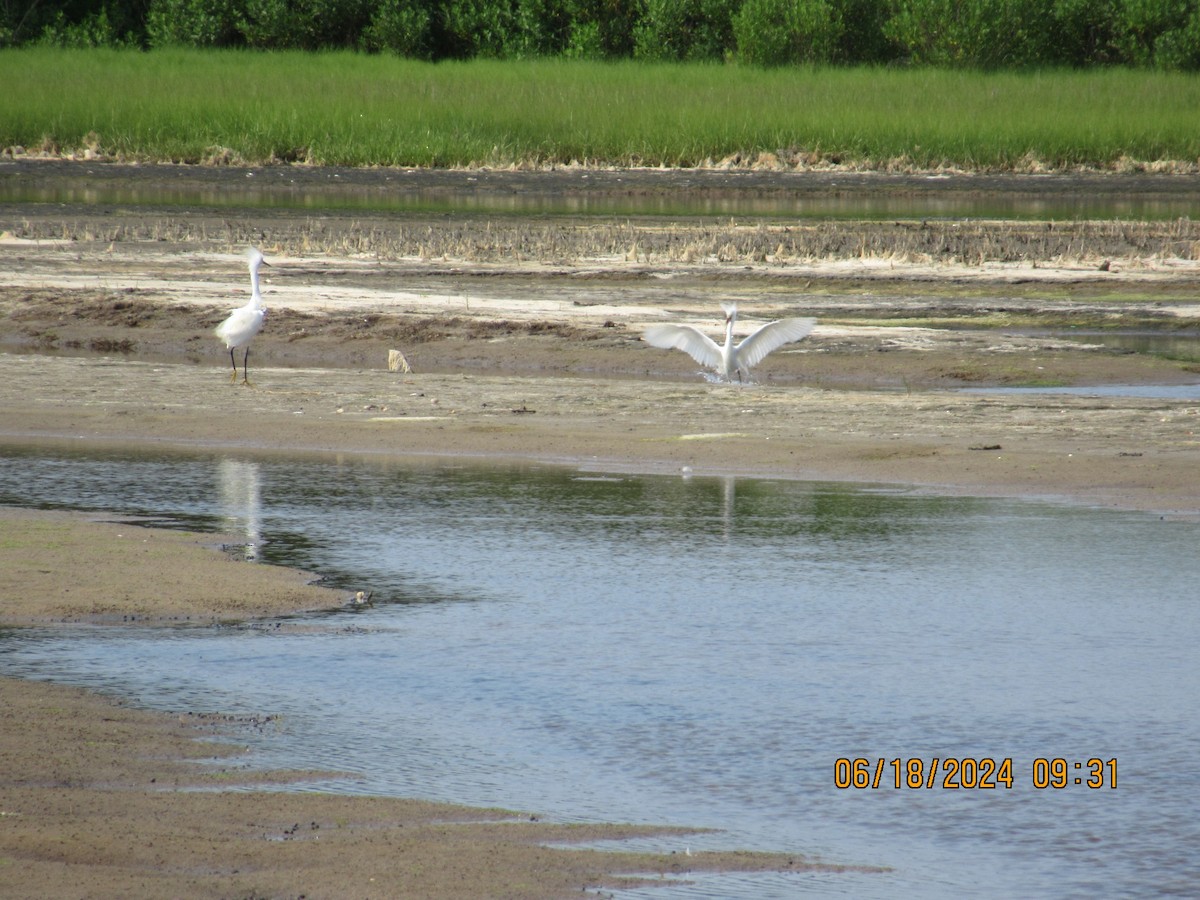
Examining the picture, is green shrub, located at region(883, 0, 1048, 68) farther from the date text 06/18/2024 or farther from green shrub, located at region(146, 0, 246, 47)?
the date text 06/18/2024

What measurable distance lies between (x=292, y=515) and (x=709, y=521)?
2.23 meters

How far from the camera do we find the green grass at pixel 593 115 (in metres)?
35.6

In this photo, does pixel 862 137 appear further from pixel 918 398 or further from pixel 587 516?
pixel 587 516

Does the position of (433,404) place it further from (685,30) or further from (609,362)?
(685,30)

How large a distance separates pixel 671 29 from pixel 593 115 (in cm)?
1104

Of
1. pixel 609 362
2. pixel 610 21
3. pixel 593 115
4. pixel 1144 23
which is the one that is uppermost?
pixel 610 21

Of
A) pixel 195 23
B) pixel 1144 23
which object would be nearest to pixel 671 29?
pixel 1144 23

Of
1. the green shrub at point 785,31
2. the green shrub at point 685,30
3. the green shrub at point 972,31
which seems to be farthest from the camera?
the green shrub at point 685,30

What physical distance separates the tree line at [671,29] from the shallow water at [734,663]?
3657 centimetres

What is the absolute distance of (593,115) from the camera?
37156mm

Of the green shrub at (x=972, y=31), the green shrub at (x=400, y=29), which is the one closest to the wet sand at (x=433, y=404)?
the green shrub at (x=972, y=31)

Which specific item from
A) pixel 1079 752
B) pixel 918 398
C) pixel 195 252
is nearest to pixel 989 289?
pixel 918 398

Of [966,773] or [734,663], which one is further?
[734,663]

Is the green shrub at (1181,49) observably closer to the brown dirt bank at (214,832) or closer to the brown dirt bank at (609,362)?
the brown dirt bank at (609,362)
